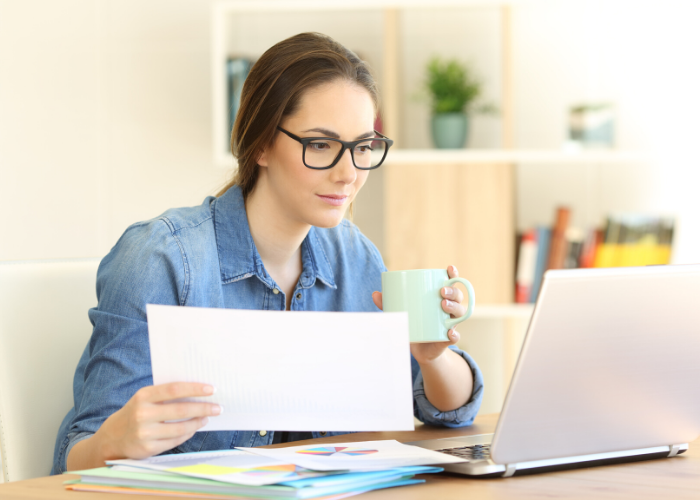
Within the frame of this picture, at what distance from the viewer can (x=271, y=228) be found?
49.5 inches

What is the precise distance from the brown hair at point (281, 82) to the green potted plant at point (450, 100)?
1255 millimetres

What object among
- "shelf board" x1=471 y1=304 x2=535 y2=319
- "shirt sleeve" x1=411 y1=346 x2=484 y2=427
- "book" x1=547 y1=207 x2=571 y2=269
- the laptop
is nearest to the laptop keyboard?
the laptop

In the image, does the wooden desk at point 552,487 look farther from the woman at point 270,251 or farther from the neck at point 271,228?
the neck at point 271,228

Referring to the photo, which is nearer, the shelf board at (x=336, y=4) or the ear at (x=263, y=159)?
the ear at (x=263, y=159)

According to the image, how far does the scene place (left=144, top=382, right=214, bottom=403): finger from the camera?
73 centimetres

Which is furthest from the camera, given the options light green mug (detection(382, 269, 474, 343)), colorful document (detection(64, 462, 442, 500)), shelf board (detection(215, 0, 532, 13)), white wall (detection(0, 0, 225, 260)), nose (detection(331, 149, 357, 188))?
white wall (detection(0, 0, 225, 260))

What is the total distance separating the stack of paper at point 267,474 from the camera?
2.20 feet

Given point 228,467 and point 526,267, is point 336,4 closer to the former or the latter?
point 526,267

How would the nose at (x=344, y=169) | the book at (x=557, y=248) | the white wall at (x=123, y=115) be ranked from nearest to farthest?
the nose at (x=344, y=169)
the book at (x=557, y=248)
the white wall at (x=123, y=115)

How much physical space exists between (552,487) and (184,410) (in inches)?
15.0

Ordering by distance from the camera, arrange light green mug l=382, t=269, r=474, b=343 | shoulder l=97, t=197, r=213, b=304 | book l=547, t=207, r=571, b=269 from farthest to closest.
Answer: book l=547, t=207, r=571, b=269 → shoulder l=97, t=197, r=213, b=304 → light green mug l=382, t=269, r=474, b=343

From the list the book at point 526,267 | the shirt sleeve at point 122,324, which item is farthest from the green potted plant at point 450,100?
the shirt sleeve at point 122,324

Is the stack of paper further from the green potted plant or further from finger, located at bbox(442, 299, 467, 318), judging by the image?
the green potted plant

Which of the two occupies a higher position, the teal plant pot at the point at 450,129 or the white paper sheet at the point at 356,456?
the teal plant pot at the point at 450,129
